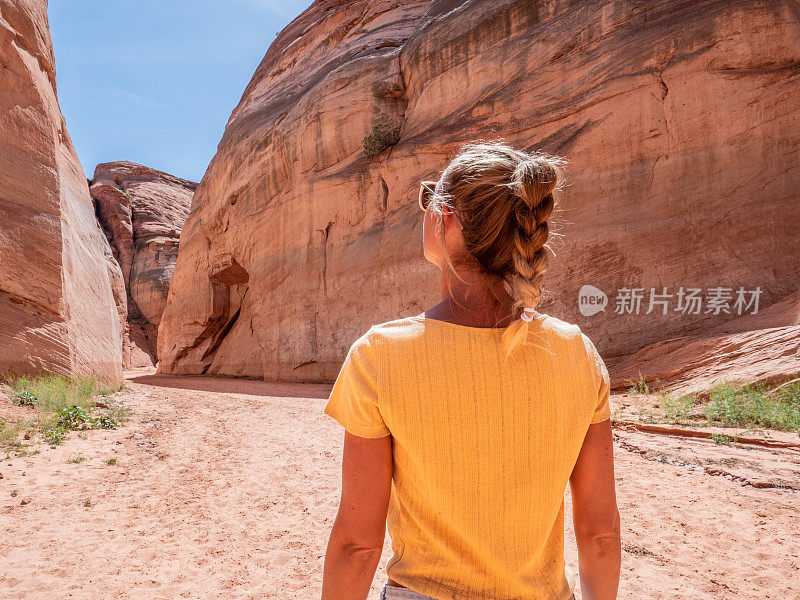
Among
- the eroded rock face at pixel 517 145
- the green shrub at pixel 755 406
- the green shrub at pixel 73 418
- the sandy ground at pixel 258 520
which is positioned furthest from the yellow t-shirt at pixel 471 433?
the eroded rock face at pixel 517 145

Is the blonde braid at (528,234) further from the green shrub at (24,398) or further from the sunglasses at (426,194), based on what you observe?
the green shrub at (24,398)

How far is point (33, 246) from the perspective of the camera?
9.07 metres

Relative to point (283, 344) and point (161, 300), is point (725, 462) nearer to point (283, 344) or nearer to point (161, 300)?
point (283, 344)

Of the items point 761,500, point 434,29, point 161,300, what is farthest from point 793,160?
point 161,300

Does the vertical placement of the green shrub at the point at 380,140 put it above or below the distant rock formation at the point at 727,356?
above

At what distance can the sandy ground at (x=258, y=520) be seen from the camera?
9.89ft

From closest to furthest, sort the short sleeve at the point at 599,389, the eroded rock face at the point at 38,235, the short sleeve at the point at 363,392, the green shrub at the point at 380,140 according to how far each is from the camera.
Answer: the short sleeve at the point at 363,392, the short sleeve at the point at 599,389, the eroded rock face at the point at 38,235, the green shrub at the point at 380,140

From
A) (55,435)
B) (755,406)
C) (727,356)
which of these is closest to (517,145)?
(727,356)

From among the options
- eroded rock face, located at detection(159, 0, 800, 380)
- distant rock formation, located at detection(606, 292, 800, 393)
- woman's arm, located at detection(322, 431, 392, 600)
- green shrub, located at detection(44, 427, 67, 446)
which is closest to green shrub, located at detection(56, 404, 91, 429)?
green shrub, located at detection(44, 427, 67, 446)

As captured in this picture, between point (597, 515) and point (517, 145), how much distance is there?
13.4 meters

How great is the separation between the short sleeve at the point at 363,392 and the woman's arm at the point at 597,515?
0.47 m

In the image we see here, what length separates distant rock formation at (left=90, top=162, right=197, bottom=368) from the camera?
37875mm

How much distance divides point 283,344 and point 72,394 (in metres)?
11.3

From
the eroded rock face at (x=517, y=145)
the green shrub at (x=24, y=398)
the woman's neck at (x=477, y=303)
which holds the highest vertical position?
the eroded rock face at (x=517, y=145)
